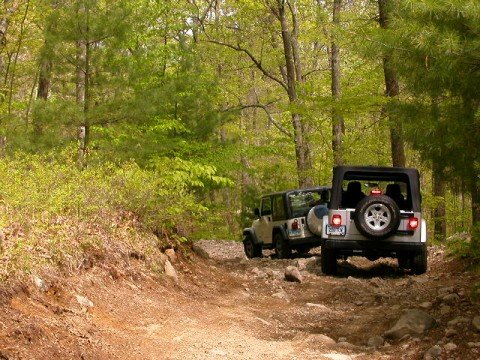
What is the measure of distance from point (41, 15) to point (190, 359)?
14856mm

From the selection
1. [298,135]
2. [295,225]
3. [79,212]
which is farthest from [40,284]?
[298,135]

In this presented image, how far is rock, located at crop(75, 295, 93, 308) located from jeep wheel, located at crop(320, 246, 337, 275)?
589 centimetres

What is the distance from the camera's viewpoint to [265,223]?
55.2 feet

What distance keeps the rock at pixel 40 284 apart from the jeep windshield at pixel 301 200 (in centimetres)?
976

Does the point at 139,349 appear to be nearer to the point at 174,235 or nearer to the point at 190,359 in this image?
the point at 190,359

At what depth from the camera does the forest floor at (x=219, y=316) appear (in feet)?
18.3

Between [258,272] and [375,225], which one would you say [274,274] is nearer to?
[258,272]

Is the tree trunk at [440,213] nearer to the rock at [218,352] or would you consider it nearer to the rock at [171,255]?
the rock at [171,255]

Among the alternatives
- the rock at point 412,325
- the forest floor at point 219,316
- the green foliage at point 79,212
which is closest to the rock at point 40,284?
the forest floor at point 219,316

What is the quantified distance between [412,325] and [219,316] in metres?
2.49

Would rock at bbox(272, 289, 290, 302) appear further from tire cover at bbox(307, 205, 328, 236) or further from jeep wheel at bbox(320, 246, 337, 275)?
tire cover at bbox(307, 205, 328, 236)

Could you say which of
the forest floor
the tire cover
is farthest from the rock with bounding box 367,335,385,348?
the tire cover

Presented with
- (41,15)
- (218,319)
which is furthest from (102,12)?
(218,319)

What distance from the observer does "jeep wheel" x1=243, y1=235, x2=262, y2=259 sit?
685 inches
